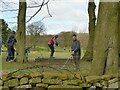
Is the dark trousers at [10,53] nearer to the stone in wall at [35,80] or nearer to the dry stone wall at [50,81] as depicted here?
the dry stone wall at [50,81]

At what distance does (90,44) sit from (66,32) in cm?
1095

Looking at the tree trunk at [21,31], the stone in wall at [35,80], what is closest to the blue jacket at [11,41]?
the tree trunk at [21,31]

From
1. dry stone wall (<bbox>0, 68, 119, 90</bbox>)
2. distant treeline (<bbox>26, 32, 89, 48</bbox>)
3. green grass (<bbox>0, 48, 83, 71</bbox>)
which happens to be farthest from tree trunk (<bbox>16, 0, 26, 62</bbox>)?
dry stone wall (<bbox>0, 68, 119, 90</bbox>)

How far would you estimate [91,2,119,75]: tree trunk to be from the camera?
9.73 m

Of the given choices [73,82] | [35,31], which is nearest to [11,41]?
[73,82]

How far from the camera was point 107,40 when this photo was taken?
980 cm

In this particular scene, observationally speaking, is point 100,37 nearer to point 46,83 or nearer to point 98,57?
point 98,57

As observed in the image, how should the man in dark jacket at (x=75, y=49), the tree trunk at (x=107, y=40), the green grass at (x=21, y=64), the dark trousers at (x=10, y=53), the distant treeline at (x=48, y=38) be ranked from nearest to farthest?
the tree trunk at (x=107, y=40) → the green grass at (x=21, y=64) → the man in dark jacket at (x=75, y=49) → the dark trousers at (x=10, y=53) → the distant treeline at (x=48, y=38)

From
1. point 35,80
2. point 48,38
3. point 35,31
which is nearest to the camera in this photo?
point 35,80

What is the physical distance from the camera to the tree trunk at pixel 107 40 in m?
9.73

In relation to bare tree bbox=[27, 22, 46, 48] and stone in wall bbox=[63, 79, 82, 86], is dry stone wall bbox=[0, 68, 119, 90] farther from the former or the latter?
bare tree bbox=[27, 22, 46, 48]

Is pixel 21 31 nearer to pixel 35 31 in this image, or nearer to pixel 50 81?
pixel 50 81

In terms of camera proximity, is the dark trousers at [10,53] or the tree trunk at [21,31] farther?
the dark trousers at [10,53]

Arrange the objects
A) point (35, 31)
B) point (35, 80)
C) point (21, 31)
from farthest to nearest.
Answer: point (35, 31) < point (21, 31) < point (35, 80)
